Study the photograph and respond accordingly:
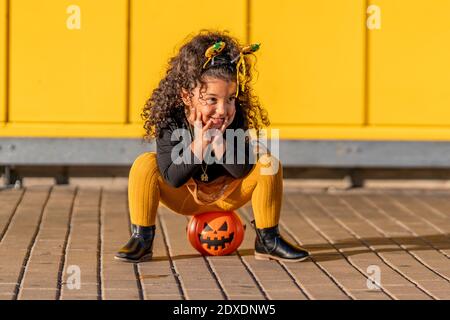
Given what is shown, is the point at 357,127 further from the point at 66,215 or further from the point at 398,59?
the point at 66,215

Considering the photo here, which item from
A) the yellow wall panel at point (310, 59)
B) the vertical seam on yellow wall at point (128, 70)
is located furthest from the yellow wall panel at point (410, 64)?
the vertical seam on yellow wall at point (128, 70)

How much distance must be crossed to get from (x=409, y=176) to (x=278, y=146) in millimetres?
1103

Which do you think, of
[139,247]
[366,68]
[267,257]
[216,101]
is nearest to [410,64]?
[366,68]

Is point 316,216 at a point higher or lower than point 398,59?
lower

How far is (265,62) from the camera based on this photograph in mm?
9477

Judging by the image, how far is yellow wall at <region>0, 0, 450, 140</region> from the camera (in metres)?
9.41

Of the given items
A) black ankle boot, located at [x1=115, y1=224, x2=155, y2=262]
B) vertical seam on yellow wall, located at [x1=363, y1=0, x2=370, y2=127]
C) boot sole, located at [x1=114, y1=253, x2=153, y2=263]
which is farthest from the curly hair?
vertical seam on yellow wall, located at [x1=363, y1=0, x2=370, y2=127]

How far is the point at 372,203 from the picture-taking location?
29.9 ft

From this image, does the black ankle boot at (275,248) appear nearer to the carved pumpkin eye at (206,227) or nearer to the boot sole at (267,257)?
the boot sole at (267,257)

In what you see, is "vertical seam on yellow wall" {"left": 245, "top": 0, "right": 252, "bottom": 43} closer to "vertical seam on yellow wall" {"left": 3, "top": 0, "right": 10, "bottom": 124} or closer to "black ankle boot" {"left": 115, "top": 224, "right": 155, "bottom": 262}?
"vertical seam on yellow wall" {"left": 3, "top": 0, "right": 10, "bottom": 124}

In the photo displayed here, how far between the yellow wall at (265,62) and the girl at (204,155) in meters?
2.71

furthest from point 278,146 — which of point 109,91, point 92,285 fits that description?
point 92,285

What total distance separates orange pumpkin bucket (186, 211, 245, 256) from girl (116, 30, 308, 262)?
5cm

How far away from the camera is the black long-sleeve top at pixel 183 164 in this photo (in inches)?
255
